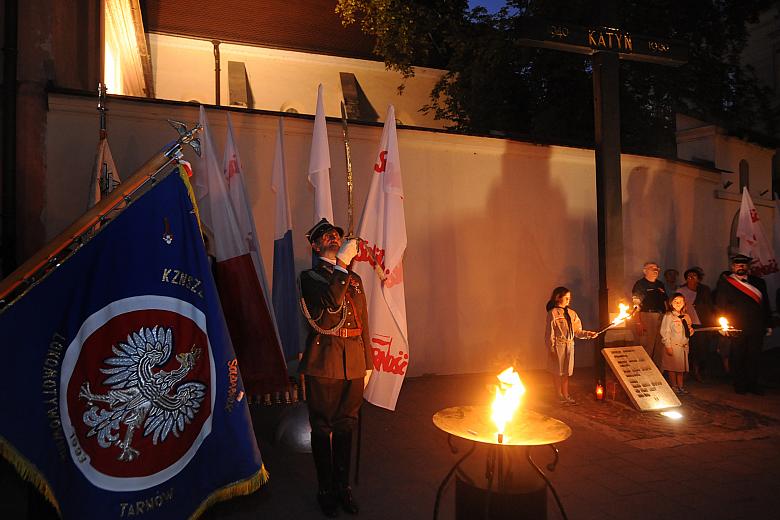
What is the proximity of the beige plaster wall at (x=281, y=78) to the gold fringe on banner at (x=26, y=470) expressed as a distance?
59.4 ft

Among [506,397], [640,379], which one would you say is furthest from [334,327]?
[640,379]

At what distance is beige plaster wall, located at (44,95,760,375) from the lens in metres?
8.20

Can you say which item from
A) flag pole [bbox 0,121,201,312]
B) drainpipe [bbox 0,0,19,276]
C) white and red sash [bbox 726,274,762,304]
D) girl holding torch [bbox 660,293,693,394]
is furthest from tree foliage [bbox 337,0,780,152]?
flag pole [bbox 0,121,201,312]

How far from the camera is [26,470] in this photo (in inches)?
98.5

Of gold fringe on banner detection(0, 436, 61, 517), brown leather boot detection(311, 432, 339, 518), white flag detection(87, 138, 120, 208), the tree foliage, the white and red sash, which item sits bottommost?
brown leather boot detection(311, 432, 339, 518)

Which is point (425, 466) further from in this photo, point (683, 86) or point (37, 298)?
point (683, 86)

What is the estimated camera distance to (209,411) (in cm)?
287

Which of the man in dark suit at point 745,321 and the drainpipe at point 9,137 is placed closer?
the drainpipe at point 9,137

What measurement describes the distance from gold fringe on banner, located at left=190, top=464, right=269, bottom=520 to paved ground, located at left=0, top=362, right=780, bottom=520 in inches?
5.2

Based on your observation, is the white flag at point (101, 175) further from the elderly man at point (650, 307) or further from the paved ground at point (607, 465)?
the elderly man at point (650, 307)

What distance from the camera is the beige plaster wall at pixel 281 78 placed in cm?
1981

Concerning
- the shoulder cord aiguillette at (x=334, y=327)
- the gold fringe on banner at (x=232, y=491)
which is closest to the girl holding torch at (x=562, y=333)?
the shoulder cord aiguillette at (x=334, y=327)

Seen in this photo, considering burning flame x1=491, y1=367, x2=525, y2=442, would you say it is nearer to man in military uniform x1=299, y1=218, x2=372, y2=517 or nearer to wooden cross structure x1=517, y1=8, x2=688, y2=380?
man in military uniform x1=299, y1=218, x2=372, y2=517

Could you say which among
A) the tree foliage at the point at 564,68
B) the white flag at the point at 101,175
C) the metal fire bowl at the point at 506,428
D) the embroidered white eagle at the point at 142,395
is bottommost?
the metal fire bowl at the point at 506,428
